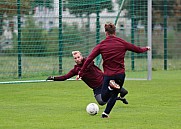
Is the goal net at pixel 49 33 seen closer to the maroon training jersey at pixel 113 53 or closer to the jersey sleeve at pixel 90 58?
the jersey sleeve at pixel 90 58

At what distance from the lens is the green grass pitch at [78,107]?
10.5 meters

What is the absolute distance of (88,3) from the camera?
818 inches

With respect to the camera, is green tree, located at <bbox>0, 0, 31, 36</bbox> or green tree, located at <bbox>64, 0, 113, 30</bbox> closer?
green tree, located at <bbox>0, 0, 31, 36</bbox>

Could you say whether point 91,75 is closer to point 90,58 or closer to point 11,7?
point 90,58

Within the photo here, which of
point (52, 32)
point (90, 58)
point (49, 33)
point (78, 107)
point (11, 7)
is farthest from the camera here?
point (52, 32)

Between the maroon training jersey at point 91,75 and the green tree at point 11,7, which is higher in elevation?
the green tree at point 11,7

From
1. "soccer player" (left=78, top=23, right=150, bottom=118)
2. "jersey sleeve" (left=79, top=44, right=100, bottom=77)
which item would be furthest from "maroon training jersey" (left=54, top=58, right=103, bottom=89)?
"soccer player" (left=78, top=23, right=150, bottom=118)

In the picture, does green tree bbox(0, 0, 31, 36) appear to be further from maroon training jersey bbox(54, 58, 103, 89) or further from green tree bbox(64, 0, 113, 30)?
maroon training jersey bbox(54, 58, 103, 89)

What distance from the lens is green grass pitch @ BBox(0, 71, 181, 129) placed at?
10.5m

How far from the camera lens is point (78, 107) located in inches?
507

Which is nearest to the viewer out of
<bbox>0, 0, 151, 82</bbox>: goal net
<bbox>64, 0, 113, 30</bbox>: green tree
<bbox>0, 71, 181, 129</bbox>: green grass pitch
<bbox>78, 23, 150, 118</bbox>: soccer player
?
<bbox>0, 71, 181, 129</bbox>: green grass pitch

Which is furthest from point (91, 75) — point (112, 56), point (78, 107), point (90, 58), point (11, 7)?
point (11, 7)

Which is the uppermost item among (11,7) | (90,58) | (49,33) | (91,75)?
(11,7)

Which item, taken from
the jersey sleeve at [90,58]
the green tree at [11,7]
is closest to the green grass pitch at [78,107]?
the jersey sleeve at [90,58]
